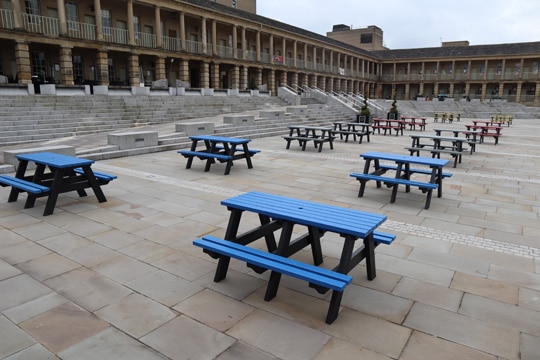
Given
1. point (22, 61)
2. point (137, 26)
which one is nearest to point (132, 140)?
point (22, 61)

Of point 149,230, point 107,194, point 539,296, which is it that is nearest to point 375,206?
point 539,296

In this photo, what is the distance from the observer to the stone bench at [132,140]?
11.7m


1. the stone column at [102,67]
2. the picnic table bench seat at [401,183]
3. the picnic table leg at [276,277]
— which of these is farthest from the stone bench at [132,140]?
the stone column at [102,67]

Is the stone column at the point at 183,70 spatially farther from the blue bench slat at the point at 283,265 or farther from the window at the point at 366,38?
the window at the point at 366,38

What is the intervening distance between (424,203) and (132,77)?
26.5m

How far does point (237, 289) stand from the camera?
382cm

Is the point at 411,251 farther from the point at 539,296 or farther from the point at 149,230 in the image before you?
the point at 149,230

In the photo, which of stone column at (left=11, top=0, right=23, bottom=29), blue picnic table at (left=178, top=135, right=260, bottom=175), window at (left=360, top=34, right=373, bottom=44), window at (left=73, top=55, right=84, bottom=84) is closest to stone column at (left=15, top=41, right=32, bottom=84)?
stone column at (left=11, top=0, right=23, bottom=29)

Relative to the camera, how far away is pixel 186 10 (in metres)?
32.6

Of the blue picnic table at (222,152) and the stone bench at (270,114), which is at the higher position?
the stone bench at (270,114)

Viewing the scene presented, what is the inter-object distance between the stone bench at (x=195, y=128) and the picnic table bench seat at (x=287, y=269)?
434 inches

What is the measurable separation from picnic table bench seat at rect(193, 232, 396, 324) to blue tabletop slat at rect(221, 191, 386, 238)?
→ 0.37 m

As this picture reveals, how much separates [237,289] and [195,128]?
11.6 m

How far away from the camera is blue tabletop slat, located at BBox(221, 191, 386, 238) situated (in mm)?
3482
